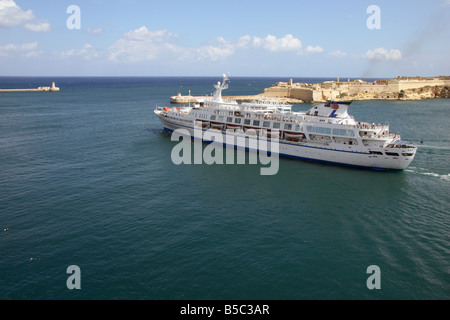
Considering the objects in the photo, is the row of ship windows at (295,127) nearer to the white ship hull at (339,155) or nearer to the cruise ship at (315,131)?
the cruise ship at (315,131)

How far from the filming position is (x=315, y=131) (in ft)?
155

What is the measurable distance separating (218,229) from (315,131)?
27252mm

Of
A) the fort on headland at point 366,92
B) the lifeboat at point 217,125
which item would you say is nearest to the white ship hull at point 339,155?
the lifeboat at point 217,125

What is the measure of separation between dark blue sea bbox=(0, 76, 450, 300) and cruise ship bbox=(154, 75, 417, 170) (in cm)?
197

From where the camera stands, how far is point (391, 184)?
123ft

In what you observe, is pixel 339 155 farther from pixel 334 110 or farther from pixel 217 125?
pixel 217 125

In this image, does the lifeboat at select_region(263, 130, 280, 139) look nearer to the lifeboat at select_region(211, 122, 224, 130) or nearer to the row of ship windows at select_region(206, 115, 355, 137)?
the row of ship windows at select_region(206, 115, 355, 137)

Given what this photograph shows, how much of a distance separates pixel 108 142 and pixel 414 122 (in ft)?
231

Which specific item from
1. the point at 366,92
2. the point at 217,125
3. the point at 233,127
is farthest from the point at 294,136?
the point at 366,92

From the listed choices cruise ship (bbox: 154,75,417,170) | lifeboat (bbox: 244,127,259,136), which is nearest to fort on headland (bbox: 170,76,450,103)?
cruise ship (bbox: 154,75,417,170)

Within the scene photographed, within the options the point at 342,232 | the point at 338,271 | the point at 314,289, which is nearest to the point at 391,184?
the point at 342,232

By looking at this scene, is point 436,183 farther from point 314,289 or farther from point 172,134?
point 172,134
